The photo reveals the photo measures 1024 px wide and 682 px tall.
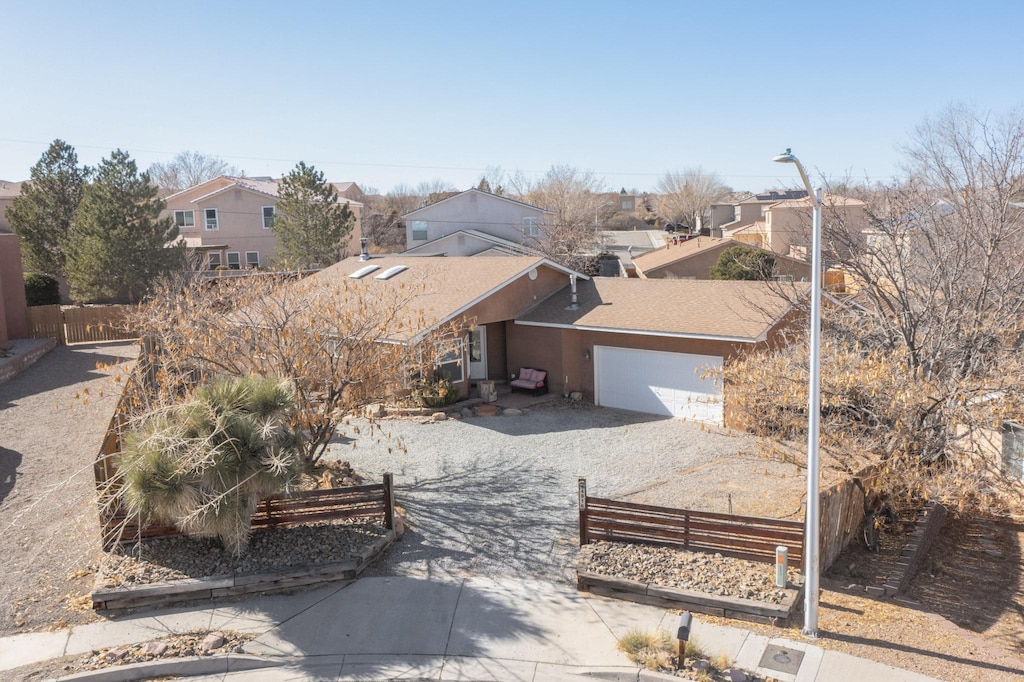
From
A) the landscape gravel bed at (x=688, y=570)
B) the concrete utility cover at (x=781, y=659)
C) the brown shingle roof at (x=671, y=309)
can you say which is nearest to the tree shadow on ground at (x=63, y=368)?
the brown shingle roof at (x=671, y=309)

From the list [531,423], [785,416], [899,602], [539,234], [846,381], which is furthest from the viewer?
[539,234]

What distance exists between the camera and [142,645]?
31.0ft

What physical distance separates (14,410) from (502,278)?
44.8ft

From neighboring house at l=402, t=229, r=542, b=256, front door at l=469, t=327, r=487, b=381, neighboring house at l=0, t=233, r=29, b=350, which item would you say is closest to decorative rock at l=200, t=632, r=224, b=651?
front door at l=469, t=327, r=487, b=381

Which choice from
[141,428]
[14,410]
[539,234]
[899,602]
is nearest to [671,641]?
[899,602]

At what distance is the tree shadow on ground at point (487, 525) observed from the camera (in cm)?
1160

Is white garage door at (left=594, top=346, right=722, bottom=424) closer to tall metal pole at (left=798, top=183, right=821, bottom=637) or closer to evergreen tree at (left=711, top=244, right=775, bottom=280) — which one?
tall metal pole at (left=798, top=183, right=821, bottom=637)

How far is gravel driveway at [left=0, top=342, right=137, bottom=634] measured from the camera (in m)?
10.5

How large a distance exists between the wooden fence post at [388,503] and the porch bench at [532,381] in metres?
10.4

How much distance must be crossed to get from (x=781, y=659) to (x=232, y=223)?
42.2 meters

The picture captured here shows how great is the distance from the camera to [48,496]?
14008mm

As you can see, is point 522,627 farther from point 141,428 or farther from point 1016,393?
point 1016,393

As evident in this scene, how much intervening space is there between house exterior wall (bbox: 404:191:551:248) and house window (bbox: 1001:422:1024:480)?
32272 mm

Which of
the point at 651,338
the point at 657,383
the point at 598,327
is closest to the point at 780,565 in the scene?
the point at 657,383
